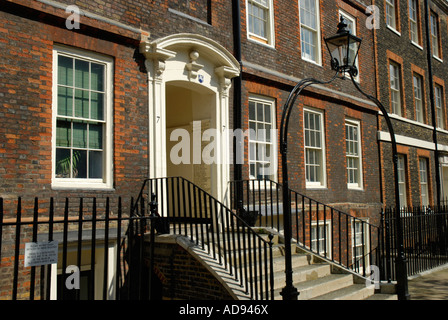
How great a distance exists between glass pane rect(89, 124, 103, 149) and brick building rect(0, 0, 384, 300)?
0.02 m

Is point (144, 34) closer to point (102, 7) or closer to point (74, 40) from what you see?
point (102, 7)

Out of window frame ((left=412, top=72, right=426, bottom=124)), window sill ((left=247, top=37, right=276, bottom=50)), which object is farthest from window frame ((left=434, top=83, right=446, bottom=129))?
window sill ((left=247, top=37, right=276, bottom=50))

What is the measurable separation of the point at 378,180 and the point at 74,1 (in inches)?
428

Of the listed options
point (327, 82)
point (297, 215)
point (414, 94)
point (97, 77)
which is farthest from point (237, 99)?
point (414, 94)

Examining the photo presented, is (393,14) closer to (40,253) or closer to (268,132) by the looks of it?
(268,132)

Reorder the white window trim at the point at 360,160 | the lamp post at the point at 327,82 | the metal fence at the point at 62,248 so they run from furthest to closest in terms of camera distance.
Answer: the white window trim at the point at 360,160, the lamp post at the point at 327,82, the metal fence at the point at 62,248

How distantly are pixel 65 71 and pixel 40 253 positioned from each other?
389 cm

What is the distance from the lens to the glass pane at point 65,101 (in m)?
7.04

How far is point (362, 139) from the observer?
1415cm

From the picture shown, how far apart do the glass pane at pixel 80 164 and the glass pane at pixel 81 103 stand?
1.94ft

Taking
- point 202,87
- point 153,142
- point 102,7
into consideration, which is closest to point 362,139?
point 202,87

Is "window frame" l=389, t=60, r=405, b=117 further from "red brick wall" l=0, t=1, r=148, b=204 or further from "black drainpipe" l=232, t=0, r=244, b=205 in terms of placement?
"red brick wall" l=0, t=1, r=148, b=204

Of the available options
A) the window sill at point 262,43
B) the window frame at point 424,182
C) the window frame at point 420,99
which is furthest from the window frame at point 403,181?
the window sill at point 262,43

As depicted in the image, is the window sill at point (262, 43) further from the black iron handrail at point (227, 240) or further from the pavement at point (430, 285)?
the pavement at point (430, 285)
